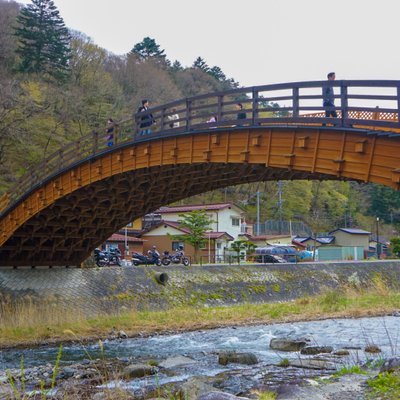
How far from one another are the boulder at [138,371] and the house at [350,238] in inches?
2199

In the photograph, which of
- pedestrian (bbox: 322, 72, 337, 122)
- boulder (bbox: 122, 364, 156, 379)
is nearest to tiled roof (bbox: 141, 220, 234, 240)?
boulder (bbox: 122, 364, 156, 379)

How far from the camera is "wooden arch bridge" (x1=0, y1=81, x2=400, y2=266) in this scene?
12.7 meters

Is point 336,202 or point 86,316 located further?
point 336,202

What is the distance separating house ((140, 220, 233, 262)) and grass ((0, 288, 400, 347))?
68.8 feet

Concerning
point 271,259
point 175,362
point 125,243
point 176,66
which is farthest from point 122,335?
point 176,66

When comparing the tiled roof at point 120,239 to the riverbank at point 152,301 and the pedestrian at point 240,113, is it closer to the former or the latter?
the riverbank at point 152,301

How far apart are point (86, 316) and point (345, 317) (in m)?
12.3

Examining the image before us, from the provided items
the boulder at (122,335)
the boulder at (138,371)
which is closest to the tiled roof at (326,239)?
the boulder at (122,335)

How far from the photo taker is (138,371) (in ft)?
45.3

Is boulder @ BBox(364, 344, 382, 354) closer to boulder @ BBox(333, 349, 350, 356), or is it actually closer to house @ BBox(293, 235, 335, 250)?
boulder @ BBox(333, 349, 350, 356)

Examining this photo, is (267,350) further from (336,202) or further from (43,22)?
(336,202)

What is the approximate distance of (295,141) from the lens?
47.5ft

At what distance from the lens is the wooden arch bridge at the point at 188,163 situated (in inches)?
499

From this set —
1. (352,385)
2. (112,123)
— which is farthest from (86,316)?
(352,385)
